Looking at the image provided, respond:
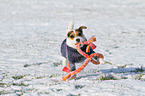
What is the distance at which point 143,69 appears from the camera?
691cm

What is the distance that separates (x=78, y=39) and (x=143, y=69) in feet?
8.72

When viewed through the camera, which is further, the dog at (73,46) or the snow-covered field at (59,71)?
the dog at (73,46)

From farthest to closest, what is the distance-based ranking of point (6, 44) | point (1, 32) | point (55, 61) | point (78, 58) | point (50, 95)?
point (1, 32) → point (6, 44) → point (55, 61) → point (78, 58) → point (50, 95)

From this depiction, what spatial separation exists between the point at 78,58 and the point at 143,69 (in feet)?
8.09

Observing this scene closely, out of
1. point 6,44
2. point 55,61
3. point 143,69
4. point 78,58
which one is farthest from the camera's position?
point 6,44

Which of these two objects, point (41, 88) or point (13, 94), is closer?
point (13, 94)

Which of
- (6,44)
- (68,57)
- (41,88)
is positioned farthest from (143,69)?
(6,44)

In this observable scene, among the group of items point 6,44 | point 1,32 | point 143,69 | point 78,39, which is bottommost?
point 143,69

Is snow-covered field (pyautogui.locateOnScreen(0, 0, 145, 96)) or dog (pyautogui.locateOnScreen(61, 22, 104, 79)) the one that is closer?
snow-covered field (pyautogui.locateOnScreen(0, 0, 145, 96))

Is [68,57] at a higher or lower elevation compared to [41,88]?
higher

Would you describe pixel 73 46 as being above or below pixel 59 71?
above

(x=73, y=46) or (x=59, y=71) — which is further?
(x=59, y=71)

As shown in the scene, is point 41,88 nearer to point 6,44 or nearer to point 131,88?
point 131,88

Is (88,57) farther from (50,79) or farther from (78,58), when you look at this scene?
(50,79)
